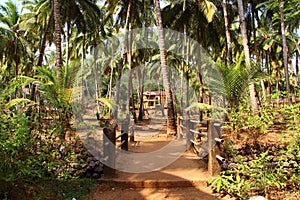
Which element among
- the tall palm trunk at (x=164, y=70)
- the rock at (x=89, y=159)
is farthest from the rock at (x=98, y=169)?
the tall palm trunk at (x=164, y=70)

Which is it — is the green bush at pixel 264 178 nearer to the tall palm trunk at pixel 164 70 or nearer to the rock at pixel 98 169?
the rock at pixel 98 169

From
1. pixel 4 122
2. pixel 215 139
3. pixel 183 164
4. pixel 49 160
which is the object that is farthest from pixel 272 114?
pixel 4 122

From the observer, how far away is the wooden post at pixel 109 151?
5.57 metres

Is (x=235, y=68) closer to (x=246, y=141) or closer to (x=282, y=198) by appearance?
(x=246, y=141)

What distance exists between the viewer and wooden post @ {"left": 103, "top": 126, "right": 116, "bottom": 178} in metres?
5.57

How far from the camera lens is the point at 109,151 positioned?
225 inches

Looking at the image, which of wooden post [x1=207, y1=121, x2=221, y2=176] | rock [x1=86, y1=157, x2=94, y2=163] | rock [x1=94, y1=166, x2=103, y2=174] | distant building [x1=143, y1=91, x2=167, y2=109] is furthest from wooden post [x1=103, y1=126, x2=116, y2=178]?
distant building [x1=143, y1=91, x2=167, y2=109]

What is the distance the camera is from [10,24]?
19.4 m

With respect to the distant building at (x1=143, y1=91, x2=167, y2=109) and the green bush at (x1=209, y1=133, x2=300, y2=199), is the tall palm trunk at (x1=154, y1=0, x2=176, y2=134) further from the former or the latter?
the distant building at (x1=143, y1=91, x2=167, y2=109)

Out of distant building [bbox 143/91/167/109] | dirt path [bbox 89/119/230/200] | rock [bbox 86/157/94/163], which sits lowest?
dirt path [bbox 89/119/230/200]

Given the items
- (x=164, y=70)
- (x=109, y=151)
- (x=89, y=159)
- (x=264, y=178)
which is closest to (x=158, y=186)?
(x=109, y=151)

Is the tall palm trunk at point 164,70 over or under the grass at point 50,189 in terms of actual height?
over

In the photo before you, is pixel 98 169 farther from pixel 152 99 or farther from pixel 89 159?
pixel 152 99

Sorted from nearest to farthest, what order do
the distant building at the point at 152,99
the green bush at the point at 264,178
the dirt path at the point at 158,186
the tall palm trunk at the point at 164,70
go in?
1. the green bush at the point at 264,178
2. the dirt path at the point at 158,186
3. the tall palm trunk at the point at 164,70
4. the distant building at the point at 152,99
